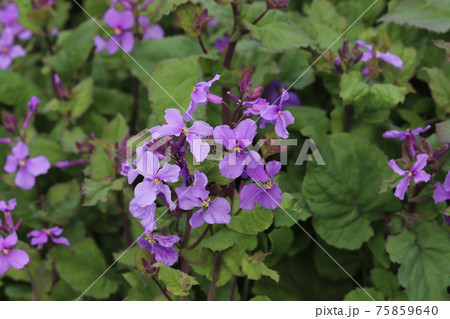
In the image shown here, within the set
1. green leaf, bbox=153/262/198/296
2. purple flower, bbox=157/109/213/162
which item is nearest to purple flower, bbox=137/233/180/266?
green leaf, bbox=153/262/198/296

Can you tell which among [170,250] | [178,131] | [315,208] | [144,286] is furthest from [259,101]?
[144,286]

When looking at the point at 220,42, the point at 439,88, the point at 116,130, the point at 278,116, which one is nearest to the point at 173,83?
the point at 116,130

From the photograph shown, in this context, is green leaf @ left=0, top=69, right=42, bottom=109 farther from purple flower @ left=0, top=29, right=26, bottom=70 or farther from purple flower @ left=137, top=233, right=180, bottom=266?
purple flower @ left=137, top=233, right=180, bottom=266

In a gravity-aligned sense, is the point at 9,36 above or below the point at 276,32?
below

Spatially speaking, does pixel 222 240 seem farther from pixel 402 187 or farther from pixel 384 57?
pixel 384 57

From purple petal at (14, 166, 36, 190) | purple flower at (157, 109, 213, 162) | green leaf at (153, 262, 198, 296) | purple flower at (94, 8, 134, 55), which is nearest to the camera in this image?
purple flower at (157, 109, 213, 162)

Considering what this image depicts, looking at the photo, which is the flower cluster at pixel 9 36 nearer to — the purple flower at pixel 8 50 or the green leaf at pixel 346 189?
the purple flower at pixel 8 50
